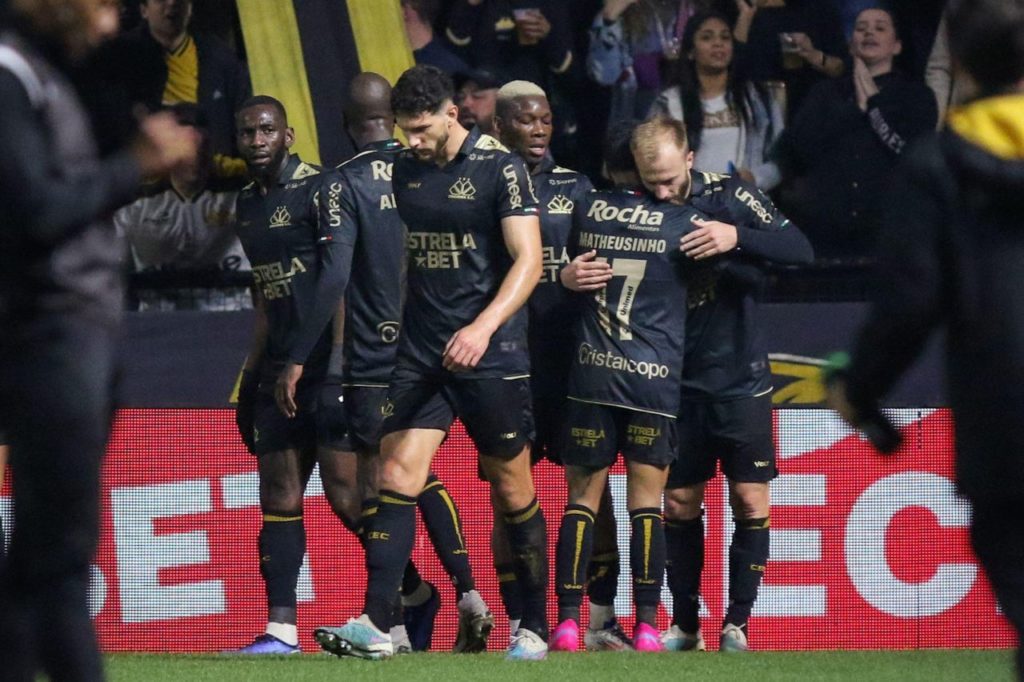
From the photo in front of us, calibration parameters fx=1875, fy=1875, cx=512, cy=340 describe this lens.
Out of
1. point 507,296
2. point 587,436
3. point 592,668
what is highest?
point 507,296

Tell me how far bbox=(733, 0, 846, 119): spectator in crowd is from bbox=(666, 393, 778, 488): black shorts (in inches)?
116

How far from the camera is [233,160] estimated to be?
10.8 meters

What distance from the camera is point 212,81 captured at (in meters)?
10.9

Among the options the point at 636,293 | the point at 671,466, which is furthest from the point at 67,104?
the point at 671,466

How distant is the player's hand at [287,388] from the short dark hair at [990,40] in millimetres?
4601

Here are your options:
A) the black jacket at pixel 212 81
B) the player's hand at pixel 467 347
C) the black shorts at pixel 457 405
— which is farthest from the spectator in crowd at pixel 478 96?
the player's hand at pixel 467 347

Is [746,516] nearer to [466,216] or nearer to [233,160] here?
[466,216]

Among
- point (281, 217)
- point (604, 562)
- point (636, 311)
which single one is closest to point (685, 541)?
point (604, 562)

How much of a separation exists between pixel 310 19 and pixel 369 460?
3.69 meters

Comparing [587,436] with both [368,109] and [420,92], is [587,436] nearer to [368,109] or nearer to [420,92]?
[420,92]

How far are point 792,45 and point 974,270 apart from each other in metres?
7.31

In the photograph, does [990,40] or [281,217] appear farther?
[281,217]

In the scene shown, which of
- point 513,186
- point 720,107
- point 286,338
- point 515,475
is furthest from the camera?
point 720,107

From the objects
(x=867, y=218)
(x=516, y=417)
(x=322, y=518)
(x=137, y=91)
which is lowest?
(x=322, y=518)
